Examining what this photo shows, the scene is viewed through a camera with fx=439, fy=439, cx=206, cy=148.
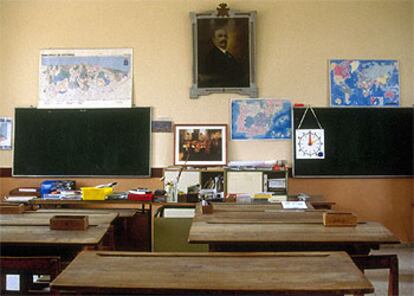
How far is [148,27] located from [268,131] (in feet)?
5.58

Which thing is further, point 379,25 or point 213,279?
point 379,25

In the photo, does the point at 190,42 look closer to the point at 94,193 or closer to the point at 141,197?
the point at 141,197

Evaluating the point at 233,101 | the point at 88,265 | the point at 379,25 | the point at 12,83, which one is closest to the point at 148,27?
the point at 233,101

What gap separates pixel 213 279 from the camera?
4.88ft

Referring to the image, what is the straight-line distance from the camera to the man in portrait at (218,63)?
A: 4641 millimetres

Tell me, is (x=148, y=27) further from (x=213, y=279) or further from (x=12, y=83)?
(x=213, y=279)

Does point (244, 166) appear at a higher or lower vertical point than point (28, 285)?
higher

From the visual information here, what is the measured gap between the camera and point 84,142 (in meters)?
4.66

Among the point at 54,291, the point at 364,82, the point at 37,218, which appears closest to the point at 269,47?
the point at 364,82

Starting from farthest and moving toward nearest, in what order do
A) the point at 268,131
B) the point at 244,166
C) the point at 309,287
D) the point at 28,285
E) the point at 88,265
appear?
the point at 268,131
the point at 244,166
the point at 28,285
the point at 88,265
the point at 309,287

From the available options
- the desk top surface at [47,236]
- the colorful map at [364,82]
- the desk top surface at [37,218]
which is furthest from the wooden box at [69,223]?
the colorful map at [364,82]

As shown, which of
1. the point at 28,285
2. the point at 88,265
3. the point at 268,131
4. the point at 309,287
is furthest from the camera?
the point at 268,131

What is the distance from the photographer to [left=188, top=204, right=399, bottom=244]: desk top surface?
82.8 inches

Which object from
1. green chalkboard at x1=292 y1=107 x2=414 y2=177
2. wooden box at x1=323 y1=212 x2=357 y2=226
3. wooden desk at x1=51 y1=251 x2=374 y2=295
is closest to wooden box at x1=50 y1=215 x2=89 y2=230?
wooden desk at x1=51 y1=251 x2=374 y2=295
